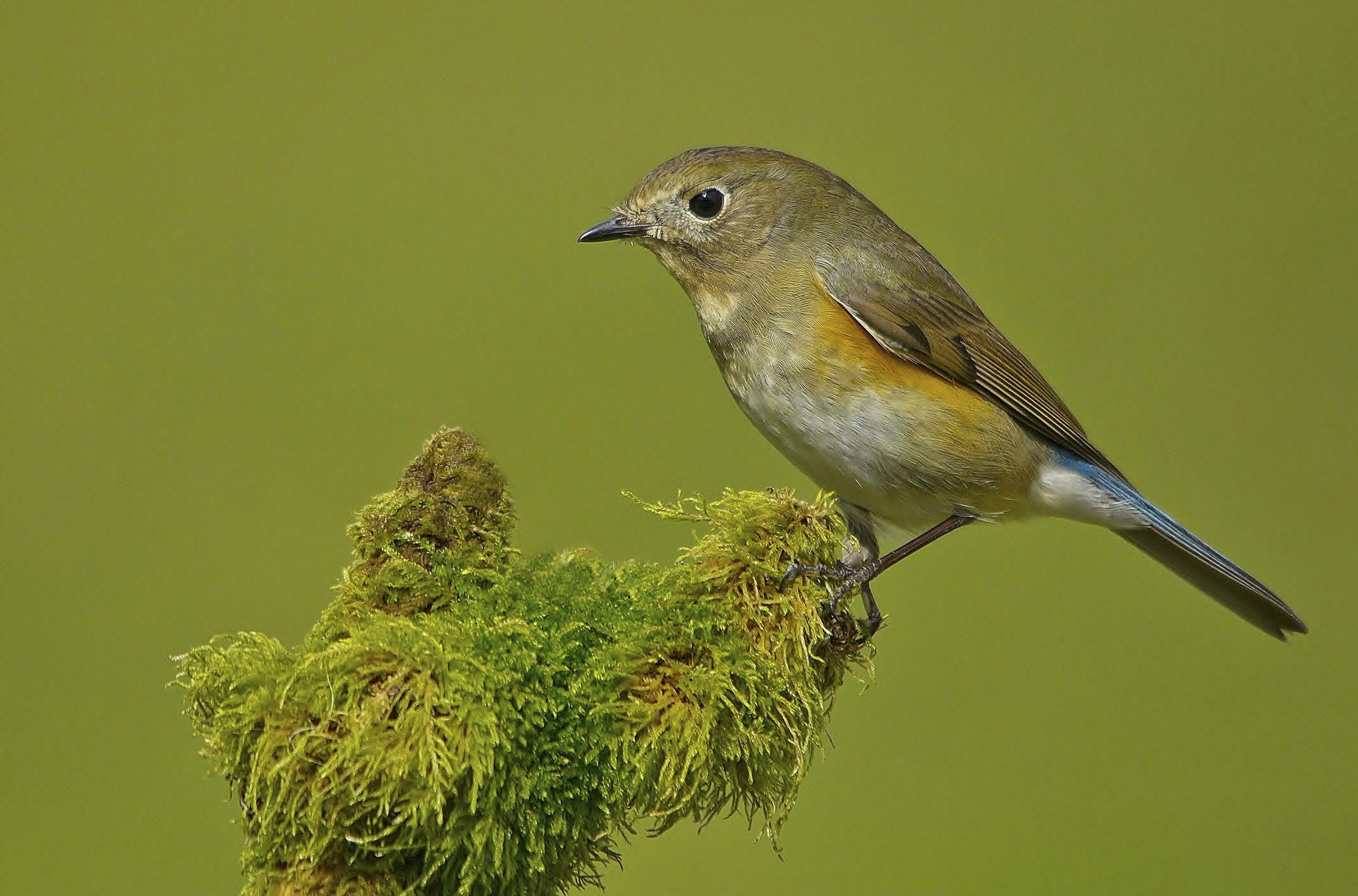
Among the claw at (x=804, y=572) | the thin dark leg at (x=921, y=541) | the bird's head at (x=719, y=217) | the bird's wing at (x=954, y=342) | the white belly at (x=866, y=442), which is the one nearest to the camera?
the claw at (x=804, y=572)

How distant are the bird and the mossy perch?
2.85 feet

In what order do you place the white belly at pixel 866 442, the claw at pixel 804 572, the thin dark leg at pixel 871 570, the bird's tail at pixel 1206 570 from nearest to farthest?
the claw at pixel 804 572
the thin dark leg at pixel 871 570
the white belly at pixel 866 442
the bird's tail at pixel 1206 570

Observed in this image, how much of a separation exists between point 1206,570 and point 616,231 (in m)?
2.39

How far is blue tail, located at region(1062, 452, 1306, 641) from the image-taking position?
4023 millimetres

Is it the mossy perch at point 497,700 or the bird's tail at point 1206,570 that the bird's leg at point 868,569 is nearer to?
the mossy perch at point 497,700

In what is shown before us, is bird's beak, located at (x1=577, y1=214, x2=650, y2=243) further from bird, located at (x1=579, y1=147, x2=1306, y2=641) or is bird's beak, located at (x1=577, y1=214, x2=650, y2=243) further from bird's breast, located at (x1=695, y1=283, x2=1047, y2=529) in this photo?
bird's breast, located at (x1=695, y1=283, x2=1047, y2=529)

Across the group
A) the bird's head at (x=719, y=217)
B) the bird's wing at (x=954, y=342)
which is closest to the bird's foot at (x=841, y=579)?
the bird's wing at (x=954, y=342)

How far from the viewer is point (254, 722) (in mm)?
2137

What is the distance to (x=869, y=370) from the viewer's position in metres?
3.52

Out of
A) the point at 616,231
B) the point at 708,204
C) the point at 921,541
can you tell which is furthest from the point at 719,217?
the point at 921,541

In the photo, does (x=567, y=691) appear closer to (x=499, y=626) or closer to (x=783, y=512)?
(x=499, y=626)

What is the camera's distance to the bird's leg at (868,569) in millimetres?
2535

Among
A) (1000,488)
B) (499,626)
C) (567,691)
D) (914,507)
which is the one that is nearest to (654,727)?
(567,691)

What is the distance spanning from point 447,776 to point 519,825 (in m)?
0.20
